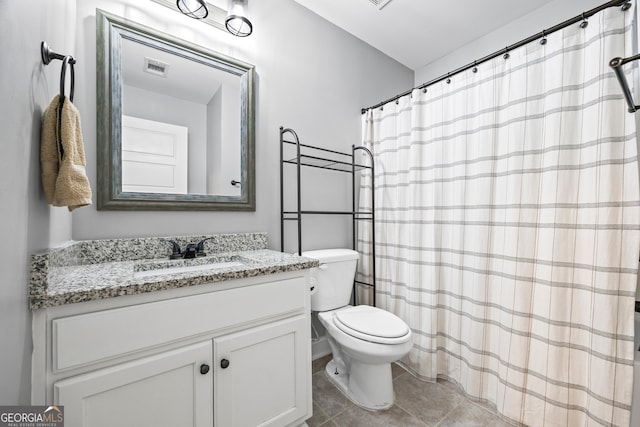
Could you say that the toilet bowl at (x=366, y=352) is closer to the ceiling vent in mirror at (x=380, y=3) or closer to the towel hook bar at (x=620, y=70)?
the towel hook bar at (x=620, y=70)

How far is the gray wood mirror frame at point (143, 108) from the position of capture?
4.07 feet

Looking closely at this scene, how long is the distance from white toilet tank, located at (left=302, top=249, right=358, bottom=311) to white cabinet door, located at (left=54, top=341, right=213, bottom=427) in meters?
0.83

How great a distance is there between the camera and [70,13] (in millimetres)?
1133

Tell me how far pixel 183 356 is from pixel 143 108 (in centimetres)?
119

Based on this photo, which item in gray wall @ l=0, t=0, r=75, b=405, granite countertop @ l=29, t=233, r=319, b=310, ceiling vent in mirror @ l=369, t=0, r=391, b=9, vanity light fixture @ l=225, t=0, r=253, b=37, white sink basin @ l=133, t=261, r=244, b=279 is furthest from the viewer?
ceiling vent in mirror @ l=369, t=0, r=391, b=9

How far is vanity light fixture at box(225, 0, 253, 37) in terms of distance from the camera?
1451 mm

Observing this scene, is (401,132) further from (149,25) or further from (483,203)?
(149,25)

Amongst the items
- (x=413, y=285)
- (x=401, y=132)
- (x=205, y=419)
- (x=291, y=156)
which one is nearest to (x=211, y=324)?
(x=205, y=419)

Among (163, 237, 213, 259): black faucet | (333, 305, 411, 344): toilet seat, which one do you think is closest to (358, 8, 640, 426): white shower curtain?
(333, 305, 411, 344): toilet seat

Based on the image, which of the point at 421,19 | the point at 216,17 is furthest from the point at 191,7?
the point at 421,19

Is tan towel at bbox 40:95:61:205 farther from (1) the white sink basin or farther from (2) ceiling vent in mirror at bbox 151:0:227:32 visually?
(2) ceiling vent in mirror at bbox 151:0:227:32

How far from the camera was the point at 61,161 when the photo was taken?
0.77 meters

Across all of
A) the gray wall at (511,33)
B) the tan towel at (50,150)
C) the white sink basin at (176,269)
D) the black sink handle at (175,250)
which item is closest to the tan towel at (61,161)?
the tan towel at (50,150)

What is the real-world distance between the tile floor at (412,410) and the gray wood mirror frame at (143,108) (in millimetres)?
1228
